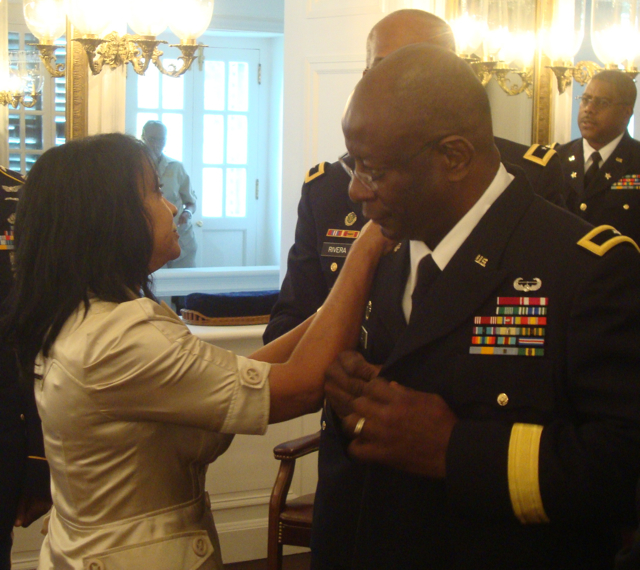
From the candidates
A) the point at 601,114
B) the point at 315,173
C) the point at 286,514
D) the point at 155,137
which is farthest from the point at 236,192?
the point at 315,173

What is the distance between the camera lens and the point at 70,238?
1.28 metres

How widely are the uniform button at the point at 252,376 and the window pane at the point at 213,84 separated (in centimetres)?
500

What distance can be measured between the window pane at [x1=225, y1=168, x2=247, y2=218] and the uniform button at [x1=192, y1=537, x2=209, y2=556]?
5.24 m

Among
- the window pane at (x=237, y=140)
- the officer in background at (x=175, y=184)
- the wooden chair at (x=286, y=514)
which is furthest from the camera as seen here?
the window pane at (x=237, y=140)

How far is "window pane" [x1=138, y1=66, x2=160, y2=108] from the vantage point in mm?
4770

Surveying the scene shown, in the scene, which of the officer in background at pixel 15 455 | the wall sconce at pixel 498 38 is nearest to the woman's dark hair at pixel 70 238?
the officer in background at pixel 15 455

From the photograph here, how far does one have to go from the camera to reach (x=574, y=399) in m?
1.00

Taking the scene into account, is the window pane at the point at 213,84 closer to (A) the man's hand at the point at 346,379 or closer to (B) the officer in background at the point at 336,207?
(B) the officer in background at the point at 336,207

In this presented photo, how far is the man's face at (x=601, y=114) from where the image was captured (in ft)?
10.3

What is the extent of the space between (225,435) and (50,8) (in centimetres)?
237

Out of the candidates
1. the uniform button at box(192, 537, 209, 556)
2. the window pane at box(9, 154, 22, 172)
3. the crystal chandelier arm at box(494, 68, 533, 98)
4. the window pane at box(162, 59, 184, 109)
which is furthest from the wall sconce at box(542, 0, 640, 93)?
the window pane at box(162, 59, 184, 109)

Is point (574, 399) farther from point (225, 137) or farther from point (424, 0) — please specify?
point (225, 137)

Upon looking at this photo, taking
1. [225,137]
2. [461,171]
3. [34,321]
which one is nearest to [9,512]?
[34,321]

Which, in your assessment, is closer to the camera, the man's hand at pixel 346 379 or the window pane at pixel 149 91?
the man's hand at pixel 346 379
